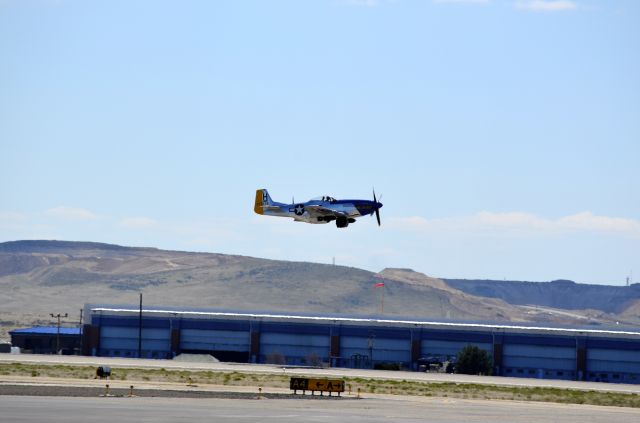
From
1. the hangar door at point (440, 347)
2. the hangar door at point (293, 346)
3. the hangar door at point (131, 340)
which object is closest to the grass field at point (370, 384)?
the hangar door at point (293, 346)

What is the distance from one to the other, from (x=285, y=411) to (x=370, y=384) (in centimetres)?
3202

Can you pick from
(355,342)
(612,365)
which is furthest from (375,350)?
(612,365)

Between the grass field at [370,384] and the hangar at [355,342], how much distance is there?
37.1 meters

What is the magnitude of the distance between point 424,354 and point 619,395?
151 feet

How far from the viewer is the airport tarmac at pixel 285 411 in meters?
65.2

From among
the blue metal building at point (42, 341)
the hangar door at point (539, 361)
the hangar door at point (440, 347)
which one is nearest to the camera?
the hangar door at point (539, 361)

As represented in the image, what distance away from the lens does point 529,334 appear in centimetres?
14750

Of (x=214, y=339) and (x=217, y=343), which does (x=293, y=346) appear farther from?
(x=214, y=339)

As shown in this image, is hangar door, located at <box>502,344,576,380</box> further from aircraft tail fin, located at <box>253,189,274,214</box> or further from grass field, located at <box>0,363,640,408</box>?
aircraft tail fin, located at <box>253,189,274,214</box>

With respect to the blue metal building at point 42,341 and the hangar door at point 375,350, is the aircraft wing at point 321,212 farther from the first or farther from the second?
the blue metal building at point 42,341

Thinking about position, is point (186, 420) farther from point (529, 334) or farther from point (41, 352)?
point (41, 352)

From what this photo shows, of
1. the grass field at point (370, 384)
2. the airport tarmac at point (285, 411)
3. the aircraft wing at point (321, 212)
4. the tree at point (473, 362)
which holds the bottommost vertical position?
the airport tarmac at point (285, 411)

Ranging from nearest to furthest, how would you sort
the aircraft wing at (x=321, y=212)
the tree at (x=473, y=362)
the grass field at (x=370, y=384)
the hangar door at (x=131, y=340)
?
1. the grass field at (x=370, y=384)
2. the aircraft wing at (x=321, y=212)
3. the tree at (x=473, y=362)
4. the hangar door at (x=131, y=340)

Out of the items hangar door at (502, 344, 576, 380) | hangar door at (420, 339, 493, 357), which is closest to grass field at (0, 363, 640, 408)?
hangar door at (502, 344, 576, 380)
